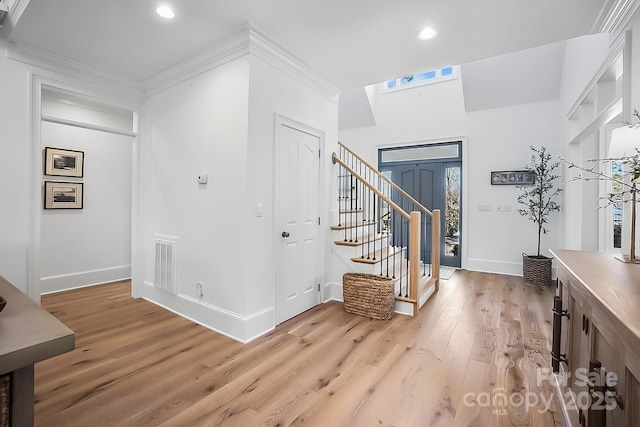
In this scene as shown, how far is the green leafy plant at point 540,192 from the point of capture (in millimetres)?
4668

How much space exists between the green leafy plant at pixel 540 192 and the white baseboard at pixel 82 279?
6.55 m

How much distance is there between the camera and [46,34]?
2607 mm

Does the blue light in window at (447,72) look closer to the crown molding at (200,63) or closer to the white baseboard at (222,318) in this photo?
the crown molding at (200,63)

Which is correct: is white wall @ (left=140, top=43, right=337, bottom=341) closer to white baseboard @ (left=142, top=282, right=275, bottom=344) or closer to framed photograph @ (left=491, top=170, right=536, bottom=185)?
white baseboard @ (left=142, top=282, right=275, bottom=344)

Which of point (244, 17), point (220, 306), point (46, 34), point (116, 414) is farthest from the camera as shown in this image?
point (220, 306)

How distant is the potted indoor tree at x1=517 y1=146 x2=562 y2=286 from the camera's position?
14.6ft

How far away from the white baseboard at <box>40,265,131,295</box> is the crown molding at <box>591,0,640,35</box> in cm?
624

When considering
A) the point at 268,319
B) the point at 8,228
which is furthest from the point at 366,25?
the point at 8,228

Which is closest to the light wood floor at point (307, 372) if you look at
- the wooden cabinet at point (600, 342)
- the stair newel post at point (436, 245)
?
the wooden cabinet at point (600, 342)

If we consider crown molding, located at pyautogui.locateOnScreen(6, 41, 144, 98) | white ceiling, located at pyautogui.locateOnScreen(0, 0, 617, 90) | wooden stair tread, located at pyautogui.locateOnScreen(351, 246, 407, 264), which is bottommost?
wooden stair tread, located at pyautogui.locateOnScreen(351, 246, 407, 264)

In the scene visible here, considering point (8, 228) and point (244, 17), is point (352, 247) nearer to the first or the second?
point (244, 17)

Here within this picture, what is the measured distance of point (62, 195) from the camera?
160 inches

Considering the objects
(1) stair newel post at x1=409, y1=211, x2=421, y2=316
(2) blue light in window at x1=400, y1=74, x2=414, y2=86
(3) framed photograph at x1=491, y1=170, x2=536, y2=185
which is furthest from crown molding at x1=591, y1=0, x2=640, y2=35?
(2) blue light in window at x1=400, y1=74, x2=414, y2=86

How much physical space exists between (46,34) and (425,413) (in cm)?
419
